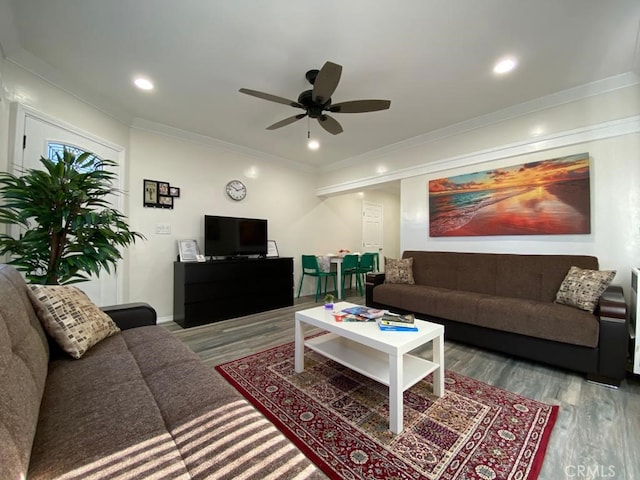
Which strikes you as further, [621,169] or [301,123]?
[301,123]

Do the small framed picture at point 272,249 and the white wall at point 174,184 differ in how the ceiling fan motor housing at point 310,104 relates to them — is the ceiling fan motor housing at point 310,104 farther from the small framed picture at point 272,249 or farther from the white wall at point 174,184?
the small framed picture at point 272,249

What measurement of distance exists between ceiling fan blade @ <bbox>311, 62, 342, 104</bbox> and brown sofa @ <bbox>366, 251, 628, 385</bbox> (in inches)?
89.8

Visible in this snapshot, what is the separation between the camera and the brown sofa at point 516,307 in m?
1.98

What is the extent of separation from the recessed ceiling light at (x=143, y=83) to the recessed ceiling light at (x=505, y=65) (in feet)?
10.4

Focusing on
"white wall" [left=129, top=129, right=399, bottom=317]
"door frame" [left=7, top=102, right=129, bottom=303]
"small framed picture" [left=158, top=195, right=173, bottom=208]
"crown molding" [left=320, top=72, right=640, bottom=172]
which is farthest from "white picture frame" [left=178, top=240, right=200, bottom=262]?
"crown molding" [left=320, top=72, right=640, bottom=172]

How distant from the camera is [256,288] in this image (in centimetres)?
400

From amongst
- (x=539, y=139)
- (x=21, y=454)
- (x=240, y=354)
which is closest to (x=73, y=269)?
(x=240, y=354)

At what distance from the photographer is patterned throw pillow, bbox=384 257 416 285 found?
11.8ft

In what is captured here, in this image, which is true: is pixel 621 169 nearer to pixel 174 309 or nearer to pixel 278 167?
pixel 278 167

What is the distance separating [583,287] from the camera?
89.4 inches

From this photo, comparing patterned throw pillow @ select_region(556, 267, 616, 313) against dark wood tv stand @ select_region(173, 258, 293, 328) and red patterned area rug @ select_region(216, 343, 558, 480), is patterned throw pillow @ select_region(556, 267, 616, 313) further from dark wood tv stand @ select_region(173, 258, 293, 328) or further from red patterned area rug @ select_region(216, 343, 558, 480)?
dark wood tv stand @ select_region(173, 258, 293, 328)

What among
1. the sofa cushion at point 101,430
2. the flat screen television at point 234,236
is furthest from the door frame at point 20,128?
the sofa cushion at point 101,430

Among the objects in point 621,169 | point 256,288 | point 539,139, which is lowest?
point 256,288

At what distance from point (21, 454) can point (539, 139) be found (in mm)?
4153
